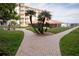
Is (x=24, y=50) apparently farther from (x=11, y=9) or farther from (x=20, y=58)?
(x=11, y=9)

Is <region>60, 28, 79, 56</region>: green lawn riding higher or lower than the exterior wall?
lower

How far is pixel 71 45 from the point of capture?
78.4 inches

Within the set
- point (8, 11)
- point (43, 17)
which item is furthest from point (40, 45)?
point (8, 11)

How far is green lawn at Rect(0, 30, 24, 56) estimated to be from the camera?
2.01m

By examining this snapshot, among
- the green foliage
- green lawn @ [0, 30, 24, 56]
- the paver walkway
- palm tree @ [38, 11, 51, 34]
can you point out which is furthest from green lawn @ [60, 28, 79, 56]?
the green foliage

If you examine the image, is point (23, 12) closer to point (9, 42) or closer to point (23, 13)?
point (23, 13)

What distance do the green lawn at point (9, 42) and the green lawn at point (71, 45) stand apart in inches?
16.3

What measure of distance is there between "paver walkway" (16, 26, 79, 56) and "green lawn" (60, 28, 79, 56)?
0.15ft

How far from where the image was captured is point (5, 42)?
79.7 inches

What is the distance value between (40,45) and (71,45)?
287 millimetres

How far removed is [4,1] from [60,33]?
603mm

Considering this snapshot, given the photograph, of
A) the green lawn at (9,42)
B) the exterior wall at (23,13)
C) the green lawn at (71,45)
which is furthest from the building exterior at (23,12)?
the green lawn at (71,45)

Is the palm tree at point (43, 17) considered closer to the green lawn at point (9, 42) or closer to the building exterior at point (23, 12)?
the building exterior at point (23, 12)

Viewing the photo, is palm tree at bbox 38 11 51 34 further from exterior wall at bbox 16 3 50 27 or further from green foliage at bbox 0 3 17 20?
green foliage at bbox 0 3 17 20
